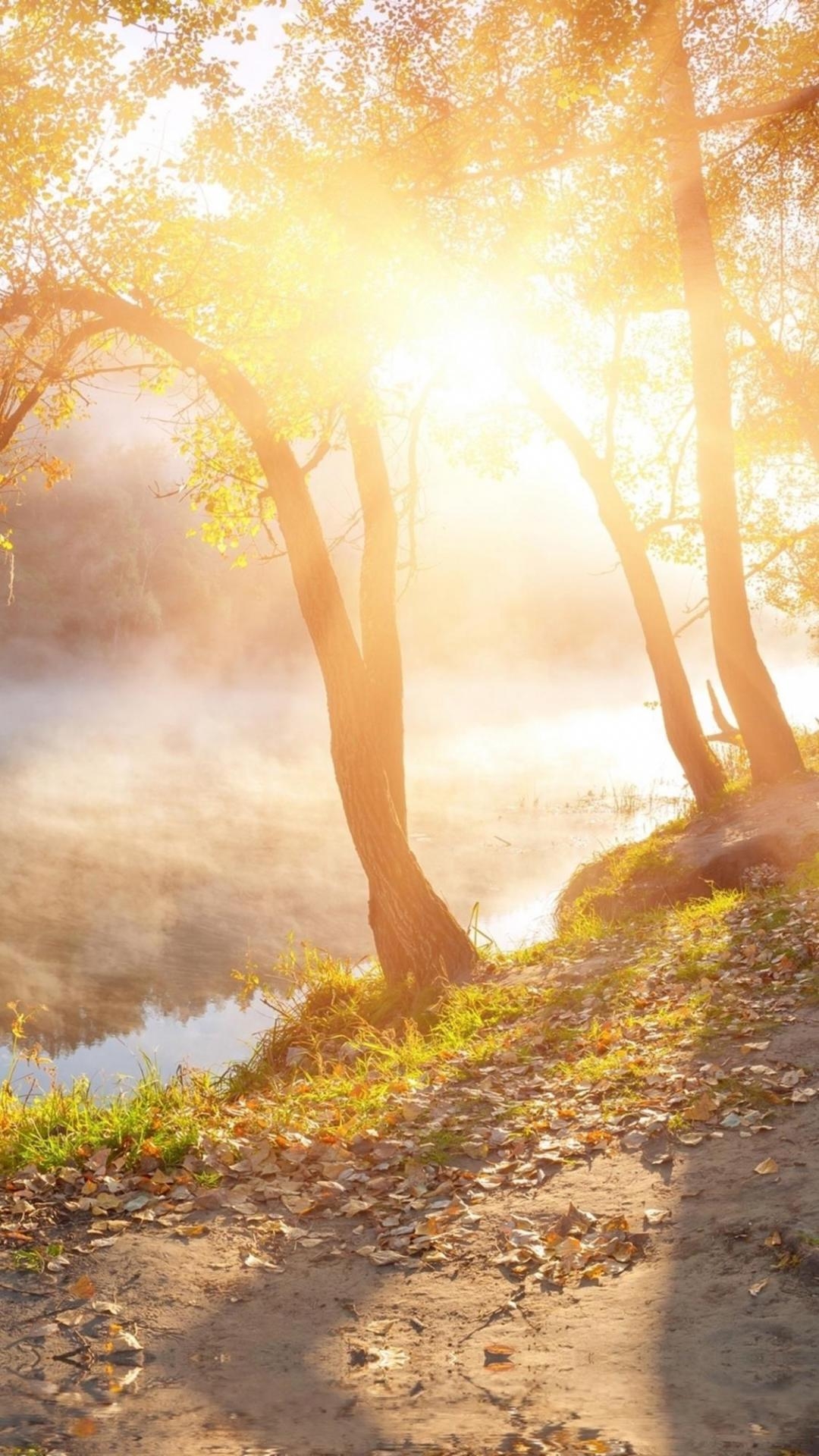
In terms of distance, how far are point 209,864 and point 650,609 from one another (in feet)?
55.3

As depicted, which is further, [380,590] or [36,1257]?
[380,590]

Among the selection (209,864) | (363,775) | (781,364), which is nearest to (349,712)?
(363,775)

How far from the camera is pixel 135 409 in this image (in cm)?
9256

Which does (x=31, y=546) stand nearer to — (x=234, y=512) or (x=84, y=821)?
(x=84, y=821)

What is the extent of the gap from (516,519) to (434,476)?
324ft

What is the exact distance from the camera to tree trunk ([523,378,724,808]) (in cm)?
1736

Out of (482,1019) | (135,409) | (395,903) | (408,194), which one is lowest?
(482,1019)

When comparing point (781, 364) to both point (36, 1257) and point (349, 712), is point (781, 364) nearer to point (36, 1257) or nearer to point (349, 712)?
point (349, 712)

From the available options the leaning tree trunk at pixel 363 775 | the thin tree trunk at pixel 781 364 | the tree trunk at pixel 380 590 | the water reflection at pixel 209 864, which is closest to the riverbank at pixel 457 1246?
the leaning tree trunk at pixel 363 775

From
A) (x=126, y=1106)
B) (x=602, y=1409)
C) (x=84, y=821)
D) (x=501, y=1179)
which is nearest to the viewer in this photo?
(x=602, y=1409)

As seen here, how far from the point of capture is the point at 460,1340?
4.60 m

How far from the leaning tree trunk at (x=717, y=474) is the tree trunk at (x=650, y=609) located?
5.53 feet

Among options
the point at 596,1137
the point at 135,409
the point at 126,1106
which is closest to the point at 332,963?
the point at 126,1106

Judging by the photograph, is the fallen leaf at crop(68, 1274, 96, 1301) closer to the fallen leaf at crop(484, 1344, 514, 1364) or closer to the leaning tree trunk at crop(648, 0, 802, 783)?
the fallen leaf at crop(484, 1344, 514, 1364)
